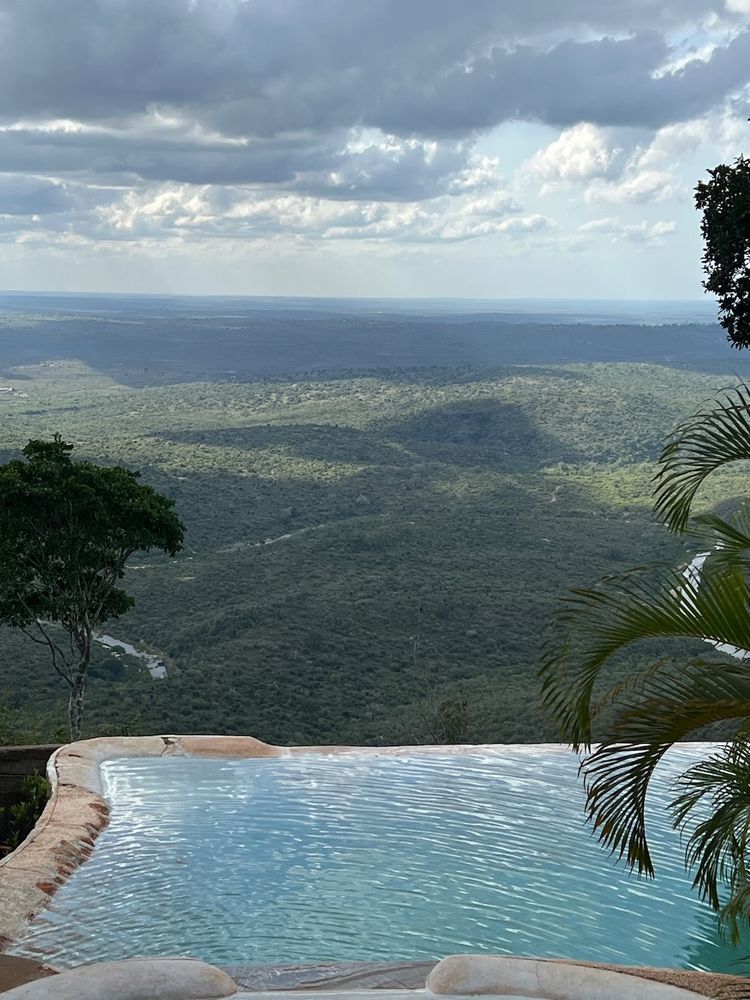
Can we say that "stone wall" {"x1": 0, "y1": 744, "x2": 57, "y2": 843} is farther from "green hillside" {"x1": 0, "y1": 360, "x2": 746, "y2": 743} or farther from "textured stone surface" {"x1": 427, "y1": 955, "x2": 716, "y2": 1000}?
"textured stone surface" {"x1": 427, "y1": 955, "x2": 716, "y2": 1000}

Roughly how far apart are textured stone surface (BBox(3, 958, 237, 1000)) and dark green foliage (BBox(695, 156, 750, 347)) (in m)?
5.57

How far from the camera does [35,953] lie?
223 inches

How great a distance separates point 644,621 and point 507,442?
61.0 meters

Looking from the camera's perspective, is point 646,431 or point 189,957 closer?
point 189,957

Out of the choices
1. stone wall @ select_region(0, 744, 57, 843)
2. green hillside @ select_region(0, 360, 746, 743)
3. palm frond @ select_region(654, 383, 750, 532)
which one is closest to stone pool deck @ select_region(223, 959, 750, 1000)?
palm frond @ select_region(654, 383, 750, 532)

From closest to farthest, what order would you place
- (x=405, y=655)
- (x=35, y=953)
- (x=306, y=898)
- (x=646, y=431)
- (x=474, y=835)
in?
1. (x=35, y=953)
2. (x=306, y=898)
3. (x=474, y=835)
4. (x=405, y=655)
5. (x=646, y=431)

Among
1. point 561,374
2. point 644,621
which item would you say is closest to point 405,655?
point 644,621

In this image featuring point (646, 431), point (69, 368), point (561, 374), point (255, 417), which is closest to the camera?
point (646, 431)

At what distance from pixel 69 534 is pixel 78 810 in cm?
450

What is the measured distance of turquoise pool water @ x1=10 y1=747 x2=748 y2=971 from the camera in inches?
240

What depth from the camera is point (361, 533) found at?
36094 mm

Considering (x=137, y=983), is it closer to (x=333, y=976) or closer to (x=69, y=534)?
(x=333, y=976)

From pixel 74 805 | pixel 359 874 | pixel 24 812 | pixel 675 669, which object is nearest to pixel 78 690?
pixel 24 812

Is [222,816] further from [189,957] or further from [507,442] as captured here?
[507,442]
